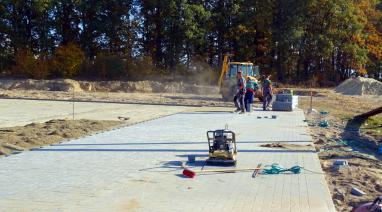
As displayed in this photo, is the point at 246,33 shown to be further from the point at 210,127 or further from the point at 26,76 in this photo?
the point at 210,127

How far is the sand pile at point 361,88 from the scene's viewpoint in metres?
44.7

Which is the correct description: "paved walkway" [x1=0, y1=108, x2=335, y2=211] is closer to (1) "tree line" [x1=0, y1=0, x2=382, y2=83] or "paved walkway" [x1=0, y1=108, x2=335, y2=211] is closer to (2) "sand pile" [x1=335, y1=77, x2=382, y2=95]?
(2) "sand pile" [x1=335, y1=77, x2=382, y2=95]

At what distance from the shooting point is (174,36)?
167 feet

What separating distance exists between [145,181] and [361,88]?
128ft

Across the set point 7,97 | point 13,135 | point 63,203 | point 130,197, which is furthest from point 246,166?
point 7,97

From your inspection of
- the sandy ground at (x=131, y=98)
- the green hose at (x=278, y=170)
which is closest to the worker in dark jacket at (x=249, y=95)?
the sandy ground at (x=131, y=98)

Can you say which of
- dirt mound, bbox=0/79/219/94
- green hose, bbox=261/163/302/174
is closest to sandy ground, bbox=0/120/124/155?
green hose, bbox=261/163/302/174

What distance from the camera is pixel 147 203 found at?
6945 mm

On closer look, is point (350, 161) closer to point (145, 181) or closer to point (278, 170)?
point (278, 170)

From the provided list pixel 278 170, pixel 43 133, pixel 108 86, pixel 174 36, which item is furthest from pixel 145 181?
pixel 174 36

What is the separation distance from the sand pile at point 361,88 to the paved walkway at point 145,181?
33.3 meters

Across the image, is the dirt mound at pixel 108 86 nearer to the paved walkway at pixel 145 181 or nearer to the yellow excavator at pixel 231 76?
the yellow excavator at pixel 231 76

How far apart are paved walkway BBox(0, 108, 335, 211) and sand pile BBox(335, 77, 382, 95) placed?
33269 mm

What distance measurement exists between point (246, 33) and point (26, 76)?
67.5ft
